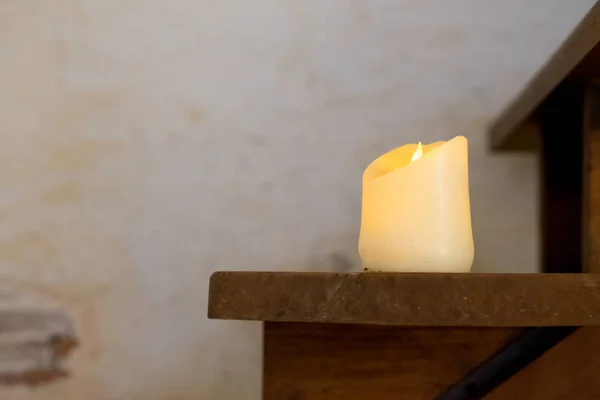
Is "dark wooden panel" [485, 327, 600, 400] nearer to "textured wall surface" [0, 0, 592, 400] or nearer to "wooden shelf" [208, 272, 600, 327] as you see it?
"wooden shelf" [208, 272, 600, 327]

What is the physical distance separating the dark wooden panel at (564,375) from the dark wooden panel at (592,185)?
0.25 ft

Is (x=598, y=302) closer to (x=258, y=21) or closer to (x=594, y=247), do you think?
(x=594, y=247)

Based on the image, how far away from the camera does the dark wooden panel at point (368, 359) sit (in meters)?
0.48

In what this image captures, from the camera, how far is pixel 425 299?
373 millimetres

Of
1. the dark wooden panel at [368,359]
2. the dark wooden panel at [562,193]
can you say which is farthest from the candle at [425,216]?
the dark wooden panel at [562,193]

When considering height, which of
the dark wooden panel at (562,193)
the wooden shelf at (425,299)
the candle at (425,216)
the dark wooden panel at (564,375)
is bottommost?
the dark wooden panel at (564,375)

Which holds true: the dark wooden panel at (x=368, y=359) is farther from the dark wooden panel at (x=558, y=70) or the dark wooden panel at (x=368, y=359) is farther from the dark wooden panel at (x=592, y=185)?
the dark wooden panel at (x=558, y=70)

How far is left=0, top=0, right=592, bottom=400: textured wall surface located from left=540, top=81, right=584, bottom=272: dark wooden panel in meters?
0.05

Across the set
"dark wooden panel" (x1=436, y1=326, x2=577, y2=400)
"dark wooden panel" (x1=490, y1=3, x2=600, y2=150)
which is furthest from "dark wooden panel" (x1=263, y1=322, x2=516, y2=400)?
"dark wooden panel" (x1=490, y1=3, x2=600, y2=150)

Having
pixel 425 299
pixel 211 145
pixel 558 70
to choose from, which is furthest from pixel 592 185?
pixel 211 145

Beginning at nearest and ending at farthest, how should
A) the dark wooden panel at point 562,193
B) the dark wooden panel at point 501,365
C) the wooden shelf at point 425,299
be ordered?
the wooden shelf at point 425,299 → the dark wooden panel at point 501,365 → the dark wooden panel at point 562,193

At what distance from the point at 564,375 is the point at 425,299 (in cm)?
15

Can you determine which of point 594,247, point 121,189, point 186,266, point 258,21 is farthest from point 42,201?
point 594,247

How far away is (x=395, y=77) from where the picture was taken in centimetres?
78
